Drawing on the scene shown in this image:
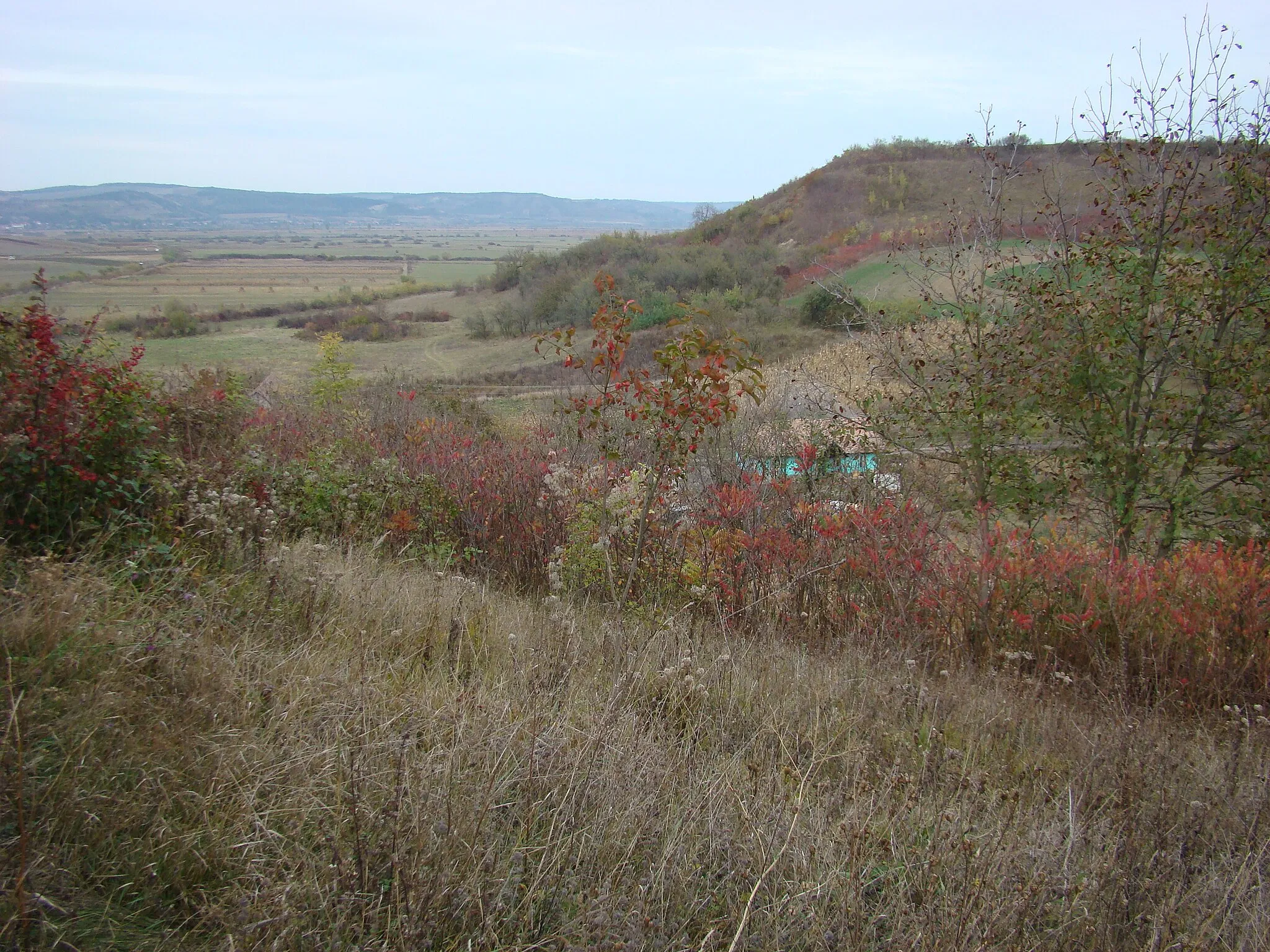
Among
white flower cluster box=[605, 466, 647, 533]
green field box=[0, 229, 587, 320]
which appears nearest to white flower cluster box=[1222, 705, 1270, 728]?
white flower cluster box=[605, 466, 647, 533]

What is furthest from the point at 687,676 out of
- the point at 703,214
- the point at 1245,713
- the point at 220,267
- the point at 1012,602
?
the point at 220,267

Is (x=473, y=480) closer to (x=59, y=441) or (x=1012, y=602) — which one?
(x=59, y=441)

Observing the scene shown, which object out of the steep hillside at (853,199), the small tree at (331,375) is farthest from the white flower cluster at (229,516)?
the steep hillside at (853,199)

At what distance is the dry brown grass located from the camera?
203cm

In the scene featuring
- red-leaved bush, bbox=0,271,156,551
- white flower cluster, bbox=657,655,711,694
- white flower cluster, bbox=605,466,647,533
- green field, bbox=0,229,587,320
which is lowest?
white flower cluster, bbox=657,655,711,694

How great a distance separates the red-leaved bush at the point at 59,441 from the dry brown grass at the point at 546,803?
2.13 ft

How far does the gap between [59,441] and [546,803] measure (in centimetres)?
335

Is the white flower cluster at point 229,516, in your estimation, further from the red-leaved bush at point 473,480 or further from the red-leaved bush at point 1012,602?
the red-leaved bush at point 1012,602

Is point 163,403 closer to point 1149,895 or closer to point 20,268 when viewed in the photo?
point 1149,895

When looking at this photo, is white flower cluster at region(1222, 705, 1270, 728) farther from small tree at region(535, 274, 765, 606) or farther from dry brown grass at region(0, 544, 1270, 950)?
small tree at region(535, 274, 765, 606)

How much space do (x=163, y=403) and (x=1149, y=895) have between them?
7.06m

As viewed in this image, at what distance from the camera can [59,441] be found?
414 cm

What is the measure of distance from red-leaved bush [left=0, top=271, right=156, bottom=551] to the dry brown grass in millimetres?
651

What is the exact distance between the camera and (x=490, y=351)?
116 feet
